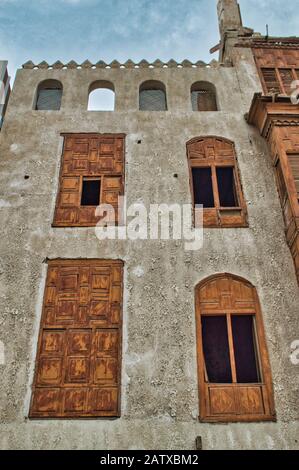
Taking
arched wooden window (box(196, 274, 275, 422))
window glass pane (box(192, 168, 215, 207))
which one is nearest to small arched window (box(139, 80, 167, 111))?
window glass pane (box(192, 168, 215, 207))

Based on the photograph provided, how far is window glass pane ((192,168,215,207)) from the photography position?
34.3 feet

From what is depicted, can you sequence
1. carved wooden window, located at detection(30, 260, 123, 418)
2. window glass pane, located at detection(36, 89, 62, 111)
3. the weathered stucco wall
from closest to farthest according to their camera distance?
1. the weathered stucco wall
2. carved wooden window, located at detection(30, 260, 123, 418)
3. window glass pane, located at detection(36, 89, 62, 111)

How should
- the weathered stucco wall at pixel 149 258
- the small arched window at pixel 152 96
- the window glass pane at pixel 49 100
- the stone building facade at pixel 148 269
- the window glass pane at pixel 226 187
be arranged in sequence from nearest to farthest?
the weathered stucco wall at pixel 149 258 < the stone building facade at pixel 148 269 < the window glass pane at pixel 226 187 < the window glass pane at pixel 49 100 < the small arched window at pixel 152 96

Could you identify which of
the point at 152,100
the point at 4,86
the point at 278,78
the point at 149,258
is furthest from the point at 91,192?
the point at 278,78

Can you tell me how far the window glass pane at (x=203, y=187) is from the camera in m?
10.4

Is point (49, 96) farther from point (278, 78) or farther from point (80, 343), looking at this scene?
point (80, 343)

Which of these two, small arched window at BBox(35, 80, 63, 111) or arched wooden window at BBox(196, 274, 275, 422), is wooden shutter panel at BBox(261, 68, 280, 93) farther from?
arched wooden window at BBox(196, 274, 275, 422)

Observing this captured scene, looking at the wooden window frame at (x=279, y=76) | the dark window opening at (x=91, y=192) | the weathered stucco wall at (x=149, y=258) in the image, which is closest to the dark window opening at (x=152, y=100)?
the weathered stucco wall at (x=149, y=258)

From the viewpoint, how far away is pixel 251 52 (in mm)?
13320

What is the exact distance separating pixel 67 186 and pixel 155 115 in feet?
10.3

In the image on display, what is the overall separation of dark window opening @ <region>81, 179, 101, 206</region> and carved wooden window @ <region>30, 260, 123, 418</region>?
1658mm

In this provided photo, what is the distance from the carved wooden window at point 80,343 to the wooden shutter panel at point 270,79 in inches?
270

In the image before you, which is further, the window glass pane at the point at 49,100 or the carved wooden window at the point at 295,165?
the window glass pane at the point at 49,100

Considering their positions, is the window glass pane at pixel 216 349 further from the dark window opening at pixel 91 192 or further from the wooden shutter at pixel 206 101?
the wooden shutter at pixel 206 101
